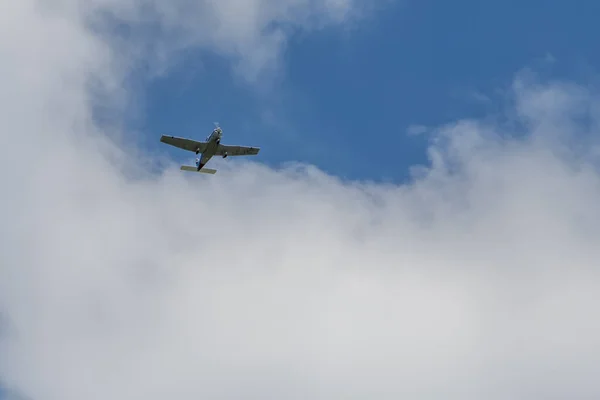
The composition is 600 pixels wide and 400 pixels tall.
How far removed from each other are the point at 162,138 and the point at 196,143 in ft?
21.9

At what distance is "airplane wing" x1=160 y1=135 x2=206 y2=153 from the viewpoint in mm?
192875

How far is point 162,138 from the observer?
194 metres

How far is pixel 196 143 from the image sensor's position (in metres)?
194

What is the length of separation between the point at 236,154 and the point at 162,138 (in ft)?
49.7

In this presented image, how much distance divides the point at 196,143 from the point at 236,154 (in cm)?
949

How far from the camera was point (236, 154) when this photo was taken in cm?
19925

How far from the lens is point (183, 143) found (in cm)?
19350

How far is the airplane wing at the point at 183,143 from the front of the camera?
633ft
